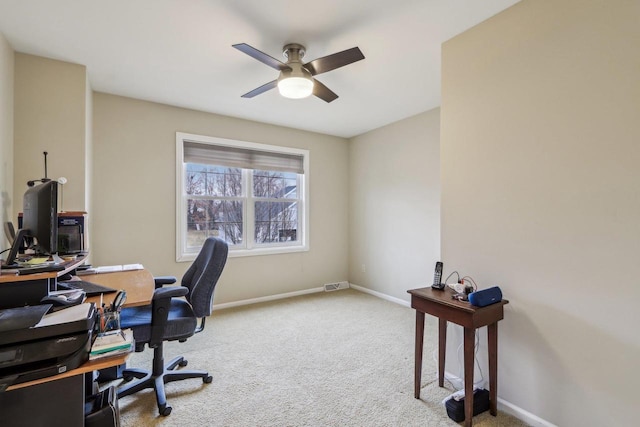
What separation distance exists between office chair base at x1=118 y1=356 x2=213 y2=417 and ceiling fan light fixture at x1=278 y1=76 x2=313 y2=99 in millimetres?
2197

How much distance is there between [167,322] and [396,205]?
3.18 m

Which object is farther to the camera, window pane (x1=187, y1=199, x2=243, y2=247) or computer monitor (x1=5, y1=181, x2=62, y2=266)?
window pane (x1=187, y1=199, x2=243, y2=247)

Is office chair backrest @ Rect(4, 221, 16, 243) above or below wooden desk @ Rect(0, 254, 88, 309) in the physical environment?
above

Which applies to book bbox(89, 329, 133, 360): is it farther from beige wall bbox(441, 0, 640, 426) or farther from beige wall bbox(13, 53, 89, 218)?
beige wall bbox(441, 0, 640, 426)

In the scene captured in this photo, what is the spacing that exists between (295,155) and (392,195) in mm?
1579

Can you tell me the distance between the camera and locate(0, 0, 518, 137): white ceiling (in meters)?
1.89

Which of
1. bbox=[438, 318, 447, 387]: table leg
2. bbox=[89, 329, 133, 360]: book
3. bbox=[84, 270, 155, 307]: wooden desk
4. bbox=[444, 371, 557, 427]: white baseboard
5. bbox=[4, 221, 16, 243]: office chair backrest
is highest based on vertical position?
bbox=[4, 221, 16, 243]: office chair backrest

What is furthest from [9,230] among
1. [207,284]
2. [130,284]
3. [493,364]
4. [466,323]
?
[493,364]

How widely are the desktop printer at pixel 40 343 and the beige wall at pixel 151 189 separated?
2314 mm

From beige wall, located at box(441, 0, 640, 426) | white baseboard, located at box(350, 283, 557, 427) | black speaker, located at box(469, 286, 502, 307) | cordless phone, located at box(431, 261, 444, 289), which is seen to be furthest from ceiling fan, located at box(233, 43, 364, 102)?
white baseboard, located at box(350, 283, 557, 427)

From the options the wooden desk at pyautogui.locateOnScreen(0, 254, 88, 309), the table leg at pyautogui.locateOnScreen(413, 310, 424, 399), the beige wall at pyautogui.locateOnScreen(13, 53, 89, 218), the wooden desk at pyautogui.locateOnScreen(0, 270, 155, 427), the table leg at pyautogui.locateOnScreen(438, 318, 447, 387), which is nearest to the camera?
the wooden desk at pyautogui.locateOnScreen(0, 270, 155, 427)

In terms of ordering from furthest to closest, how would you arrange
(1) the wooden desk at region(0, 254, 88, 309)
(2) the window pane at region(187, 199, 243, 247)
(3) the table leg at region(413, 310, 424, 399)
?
1. (2) the window pane at region(187, 199, 243, 247)
2. (3) the table leg at region(413, 310, 424, 399)
3. (1) the wooden desk at region(0, 254, 88, 309)

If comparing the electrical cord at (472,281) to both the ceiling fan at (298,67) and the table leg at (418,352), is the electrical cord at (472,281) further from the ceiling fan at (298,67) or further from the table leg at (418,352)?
the ceiling fan at (298,67)

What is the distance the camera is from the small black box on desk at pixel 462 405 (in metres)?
1.79
